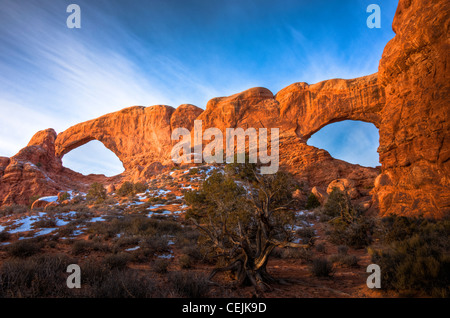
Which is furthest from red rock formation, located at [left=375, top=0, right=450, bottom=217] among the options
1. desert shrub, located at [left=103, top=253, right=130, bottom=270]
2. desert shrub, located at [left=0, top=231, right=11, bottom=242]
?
desert shrub, located at [left=0, top=231, right=11, bottom=242]

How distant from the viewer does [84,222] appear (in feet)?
36.3

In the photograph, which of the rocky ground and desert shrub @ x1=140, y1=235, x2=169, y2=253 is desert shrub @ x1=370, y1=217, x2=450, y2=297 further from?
desert shrub @ x1=140, y1=235, x2=169, y2=253

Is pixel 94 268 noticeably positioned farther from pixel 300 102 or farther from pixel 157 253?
pixel 300 102

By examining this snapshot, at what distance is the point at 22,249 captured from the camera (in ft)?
21.9

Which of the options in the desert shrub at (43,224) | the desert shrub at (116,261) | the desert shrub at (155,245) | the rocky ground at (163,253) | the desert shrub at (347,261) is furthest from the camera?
the desert shrub at (43,224)

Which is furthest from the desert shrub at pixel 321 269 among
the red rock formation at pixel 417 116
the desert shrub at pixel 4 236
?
the desert shrub at pixel 4 236

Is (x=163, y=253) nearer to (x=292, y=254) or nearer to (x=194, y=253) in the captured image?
(x=194, y=253)

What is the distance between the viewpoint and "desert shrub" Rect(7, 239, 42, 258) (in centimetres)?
653

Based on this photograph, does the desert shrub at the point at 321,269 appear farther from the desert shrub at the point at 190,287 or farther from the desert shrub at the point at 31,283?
the desert shrub at the point at 31,283

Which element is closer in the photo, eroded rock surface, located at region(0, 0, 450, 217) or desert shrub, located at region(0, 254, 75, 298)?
desert shrub, located at region(0, 254, 75, 298)

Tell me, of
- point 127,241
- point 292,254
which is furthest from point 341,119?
point 127,241

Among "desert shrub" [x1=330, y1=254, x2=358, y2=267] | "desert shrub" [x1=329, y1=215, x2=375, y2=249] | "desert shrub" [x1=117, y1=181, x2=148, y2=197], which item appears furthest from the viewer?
"desert shrub" [x1=117, y1=181, x2=148, y2=197]

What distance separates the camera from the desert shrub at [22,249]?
21.4 feet
